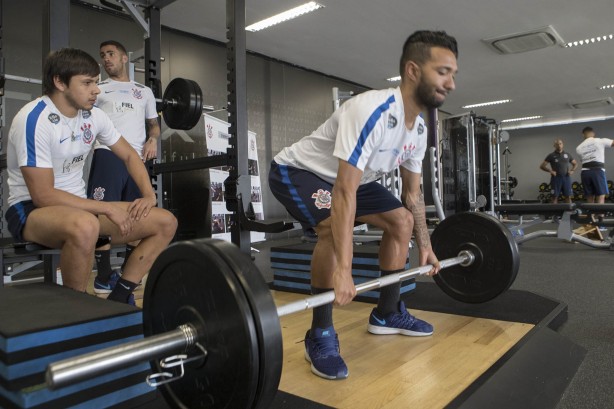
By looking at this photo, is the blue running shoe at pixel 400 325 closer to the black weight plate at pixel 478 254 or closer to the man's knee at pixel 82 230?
the black weight plate at pixel 478 254

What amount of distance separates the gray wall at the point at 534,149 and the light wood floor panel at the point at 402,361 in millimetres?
11553

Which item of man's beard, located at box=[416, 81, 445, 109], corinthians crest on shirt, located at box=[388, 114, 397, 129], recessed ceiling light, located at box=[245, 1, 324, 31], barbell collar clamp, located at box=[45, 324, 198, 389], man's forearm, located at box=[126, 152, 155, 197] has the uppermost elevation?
recessed ceiling light, located at box=[245, 1, 324, 31]

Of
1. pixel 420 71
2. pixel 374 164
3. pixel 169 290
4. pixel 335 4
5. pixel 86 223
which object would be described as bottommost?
pixel 169 290

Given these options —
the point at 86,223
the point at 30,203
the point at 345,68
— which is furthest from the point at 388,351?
the point at 345,68

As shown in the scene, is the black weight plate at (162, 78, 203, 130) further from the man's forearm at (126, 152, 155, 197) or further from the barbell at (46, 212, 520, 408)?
the barbell at (46, 212, 520, 408)

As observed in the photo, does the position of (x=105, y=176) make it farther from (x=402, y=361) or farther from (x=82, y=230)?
(x=402, y=361)

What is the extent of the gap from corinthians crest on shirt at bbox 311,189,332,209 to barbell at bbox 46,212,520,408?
0.45 m

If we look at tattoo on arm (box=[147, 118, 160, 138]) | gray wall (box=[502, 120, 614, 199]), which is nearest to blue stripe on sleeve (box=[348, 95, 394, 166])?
tattoo on arm (box=[147, 118, 160, 138])

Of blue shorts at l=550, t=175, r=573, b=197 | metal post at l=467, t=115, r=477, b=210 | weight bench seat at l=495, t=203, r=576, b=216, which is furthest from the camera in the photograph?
blue shorts at l=550, t=175, r=573, b=197

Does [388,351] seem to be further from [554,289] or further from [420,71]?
[554,289]

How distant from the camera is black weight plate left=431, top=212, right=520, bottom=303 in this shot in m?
1.77

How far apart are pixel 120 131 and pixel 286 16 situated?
105 inches

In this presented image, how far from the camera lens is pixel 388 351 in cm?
151

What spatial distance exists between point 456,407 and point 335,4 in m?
3.96
